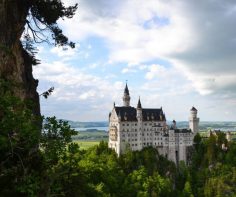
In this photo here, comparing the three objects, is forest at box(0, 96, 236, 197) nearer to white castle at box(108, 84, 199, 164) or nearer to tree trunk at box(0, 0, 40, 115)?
white castle at box(108, 84, 199, 164)

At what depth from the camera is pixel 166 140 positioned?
13125 centimetres

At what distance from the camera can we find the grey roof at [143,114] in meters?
127

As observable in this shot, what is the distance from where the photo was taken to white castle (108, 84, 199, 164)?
124688 mm

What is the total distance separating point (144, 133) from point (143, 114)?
6.77 m

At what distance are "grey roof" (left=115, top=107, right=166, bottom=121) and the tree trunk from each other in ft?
310

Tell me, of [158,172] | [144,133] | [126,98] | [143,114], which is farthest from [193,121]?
[158,172]

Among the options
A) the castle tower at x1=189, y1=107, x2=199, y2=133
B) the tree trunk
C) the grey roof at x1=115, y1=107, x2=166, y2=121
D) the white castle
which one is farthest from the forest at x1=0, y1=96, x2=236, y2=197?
the grey roof at x1=115, y1=107, x2=166, y2=121

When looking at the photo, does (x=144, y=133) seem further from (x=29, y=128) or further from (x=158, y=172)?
(x=29, y=128)

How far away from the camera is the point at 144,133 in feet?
423

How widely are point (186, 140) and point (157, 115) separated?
1404cm

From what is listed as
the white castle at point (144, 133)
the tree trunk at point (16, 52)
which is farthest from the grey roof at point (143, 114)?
the tree trunk at point (16, 52)

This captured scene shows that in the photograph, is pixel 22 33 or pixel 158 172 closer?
pixel 22 33

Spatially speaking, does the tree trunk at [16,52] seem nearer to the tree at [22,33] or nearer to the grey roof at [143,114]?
the tree at [22,33]

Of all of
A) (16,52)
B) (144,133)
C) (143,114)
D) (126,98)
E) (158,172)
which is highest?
(126,98)
